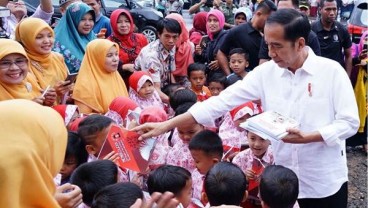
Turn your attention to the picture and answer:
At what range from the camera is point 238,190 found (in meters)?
2.37

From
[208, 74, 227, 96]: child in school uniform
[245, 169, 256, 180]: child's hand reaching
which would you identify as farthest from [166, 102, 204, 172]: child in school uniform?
[208, 74, 227, 96]: child in school uniform

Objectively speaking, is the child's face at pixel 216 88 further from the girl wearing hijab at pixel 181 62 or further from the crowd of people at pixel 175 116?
the girl wearing hijab at pixel 181 62

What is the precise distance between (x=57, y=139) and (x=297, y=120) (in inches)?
51.4

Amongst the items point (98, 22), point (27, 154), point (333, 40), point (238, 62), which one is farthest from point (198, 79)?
point (27, 154)

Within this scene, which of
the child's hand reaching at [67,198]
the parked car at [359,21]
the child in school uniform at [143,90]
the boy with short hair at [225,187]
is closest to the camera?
the child's hand reaching at [67,198]

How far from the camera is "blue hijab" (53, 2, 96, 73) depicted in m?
4.39

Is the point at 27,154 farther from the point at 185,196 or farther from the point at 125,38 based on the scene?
the point at 125,38

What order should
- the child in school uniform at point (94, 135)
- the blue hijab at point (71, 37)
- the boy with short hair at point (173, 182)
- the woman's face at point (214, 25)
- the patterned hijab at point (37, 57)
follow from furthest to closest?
the woman's face at point (214, 25) < the blue hijab at point (71, 37) < the patterned hijab at point (37, 57) < the child in school uniform at point (94, 135) < the boy with short hair at point (173, 182)

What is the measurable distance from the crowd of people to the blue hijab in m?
0.01

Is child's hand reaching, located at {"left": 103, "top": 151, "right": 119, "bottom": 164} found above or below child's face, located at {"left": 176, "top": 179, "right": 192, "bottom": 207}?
above

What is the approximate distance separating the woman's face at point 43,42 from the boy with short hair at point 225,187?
6.79ft

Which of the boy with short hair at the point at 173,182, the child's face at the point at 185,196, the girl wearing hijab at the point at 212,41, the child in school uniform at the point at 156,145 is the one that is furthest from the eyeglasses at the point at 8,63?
the girl wearing hijab at the point at 212,41

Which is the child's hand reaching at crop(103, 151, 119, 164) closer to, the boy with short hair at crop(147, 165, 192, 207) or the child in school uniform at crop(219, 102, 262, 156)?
the boy with short hair at crop(147, 165, 192, 207)

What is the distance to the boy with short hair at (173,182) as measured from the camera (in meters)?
2.46
